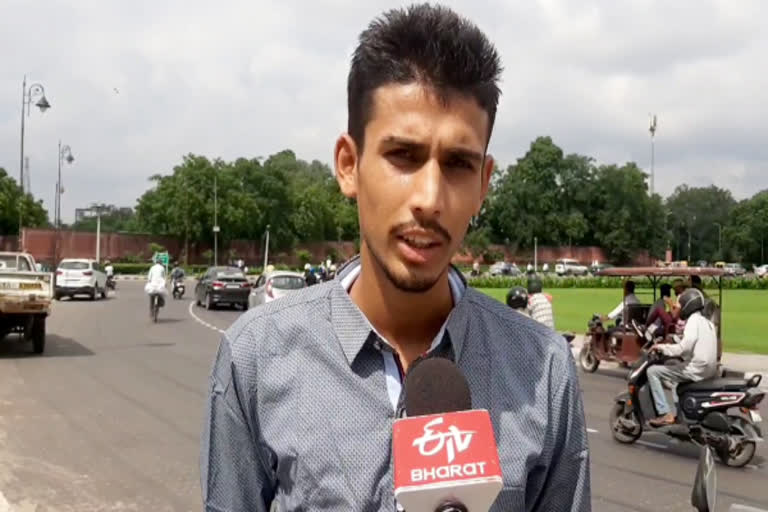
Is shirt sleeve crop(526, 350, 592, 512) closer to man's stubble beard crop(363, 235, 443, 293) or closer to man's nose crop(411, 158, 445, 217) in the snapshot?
man's stubble beard crop(363, 235, 443, 293)

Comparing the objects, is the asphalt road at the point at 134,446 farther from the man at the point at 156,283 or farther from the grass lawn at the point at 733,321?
the man at the point at 156,283

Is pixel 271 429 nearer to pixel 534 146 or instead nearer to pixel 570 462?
pixel 570 462

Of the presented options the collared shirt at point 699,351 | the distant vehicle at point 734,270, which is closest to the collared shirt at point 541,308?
the collared shirt at point 699,351

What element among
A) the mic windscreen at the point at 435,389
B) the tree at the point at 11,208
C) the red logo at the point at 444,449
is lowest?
the red logo at the point at 444,449

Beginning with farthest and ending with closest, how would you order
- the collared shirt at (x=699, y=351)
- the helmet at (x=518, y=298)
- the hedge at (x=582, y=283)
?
1. the hedge at (x=582, y=283)
2. the helmet at (x=518, y=298)
3. the collared shirt at (x=699, y=351)

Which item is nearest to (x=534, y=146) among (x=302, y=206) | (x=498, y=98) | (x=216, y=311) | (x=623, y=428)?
(x=302, y=206)

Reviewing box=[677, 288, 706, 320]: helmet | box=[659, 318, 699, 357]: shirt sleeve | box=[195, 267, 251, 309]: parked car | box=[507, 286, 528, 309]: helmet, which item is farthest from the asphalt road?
box=[195, 267, 251, 309]: parked car

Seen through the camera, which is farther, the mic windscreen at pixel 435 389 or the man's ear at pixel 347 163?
the man's ear at pixel 347 163

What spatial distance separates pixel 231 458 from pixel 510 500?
0.56 m

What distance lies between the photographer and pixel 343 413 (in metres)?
1.71

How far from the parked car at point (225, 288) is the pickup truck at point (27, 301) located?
14.2 m

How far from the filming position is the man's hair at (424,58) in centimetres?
182

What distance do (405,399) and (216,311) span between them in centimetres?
2937

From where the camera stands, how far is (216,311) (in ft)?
99.7
